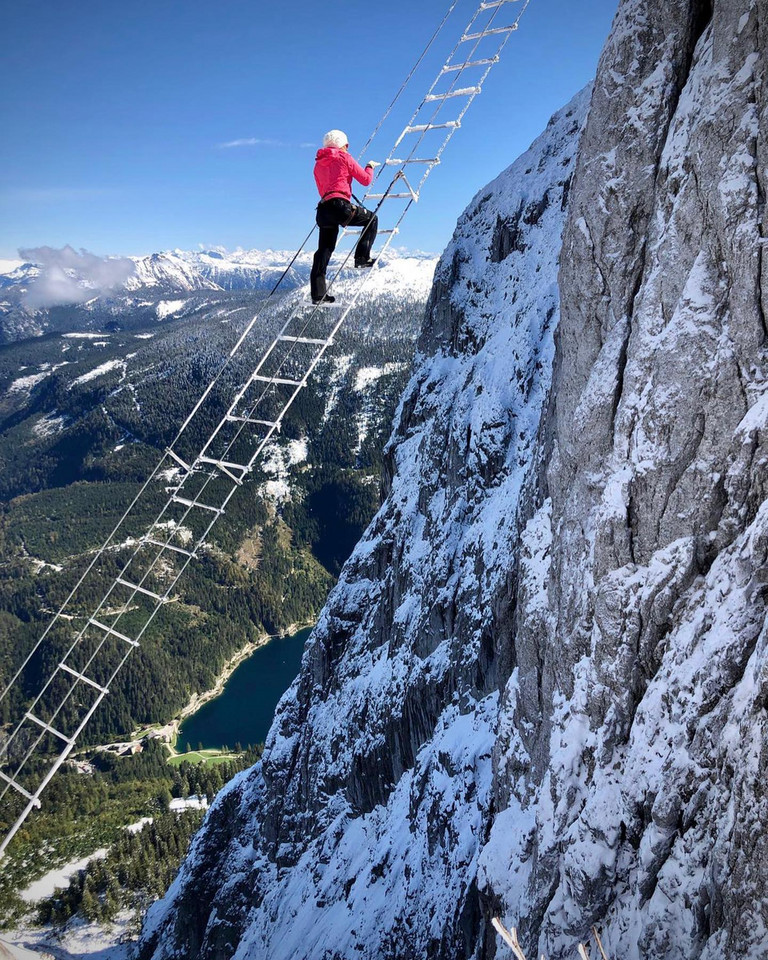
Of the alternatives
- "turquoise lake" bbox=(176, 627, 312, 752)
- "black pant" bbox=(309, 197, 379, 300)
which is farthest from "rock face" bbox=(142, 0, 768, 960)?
"turquoise lake" bbox=(176, 627, 312, 752)

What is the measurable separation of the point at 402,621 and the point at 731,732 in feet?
87.8

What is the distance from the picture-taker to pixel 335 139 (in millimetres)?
13148

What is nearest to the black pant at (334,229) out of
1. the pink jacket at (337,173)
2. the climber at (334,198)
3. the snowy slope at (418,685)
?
the climber at (334,198)

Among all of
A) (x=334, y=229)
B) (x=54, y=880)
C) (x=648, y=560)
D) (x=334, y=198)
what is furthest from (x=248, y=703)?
(x=648, y=560)

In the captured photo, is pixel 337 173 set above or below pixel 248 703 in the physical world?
above

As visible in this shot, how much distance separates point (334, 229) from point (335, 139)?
1.71 m

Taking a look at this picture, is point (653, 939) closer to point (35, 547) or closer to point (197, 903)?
point (197, 903)

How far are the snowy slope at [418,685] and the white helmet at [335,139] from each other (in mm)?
16632

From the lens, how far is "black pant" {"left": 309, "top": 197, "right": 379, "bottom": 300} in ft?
43.9

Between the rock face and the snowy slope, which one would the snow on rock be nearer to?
the snowy slope

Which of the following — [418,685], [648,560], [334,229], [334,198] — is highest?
[334,198]

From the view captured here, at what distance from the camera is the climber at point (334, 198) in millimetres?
13188

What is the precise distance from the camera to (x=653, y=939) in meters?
9.71

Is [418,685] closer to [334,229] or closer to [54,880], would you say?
[334,229]
